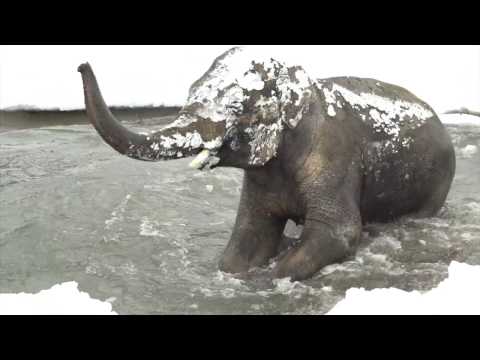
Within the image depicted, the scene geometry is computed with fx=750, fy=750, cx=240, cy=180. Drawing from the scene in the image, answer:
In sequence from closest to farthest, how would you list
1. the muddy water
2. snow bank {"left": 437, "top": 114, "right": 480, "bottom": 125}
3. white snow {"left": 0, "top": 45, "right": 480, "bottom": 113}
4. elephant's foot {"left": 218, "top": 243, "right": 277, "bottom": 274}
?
the muddy water < elephant's foot {"left": 218, "top": 243, "right": 277, "bottom": 274} < snow bank {"left": 437, "top": 114, "right": 480, "bottom": 125} < white snow {"left": 0, "top": 45, "right": 480, "bottom": 113}

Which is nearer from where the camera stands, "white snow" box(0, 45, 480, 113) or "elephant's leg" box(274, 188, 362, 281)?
"elephant's leg" box(274, 188, 362, 281)

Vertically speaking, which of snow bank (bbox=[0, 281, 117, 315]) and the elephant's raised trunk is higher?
the elephant's raised trunk

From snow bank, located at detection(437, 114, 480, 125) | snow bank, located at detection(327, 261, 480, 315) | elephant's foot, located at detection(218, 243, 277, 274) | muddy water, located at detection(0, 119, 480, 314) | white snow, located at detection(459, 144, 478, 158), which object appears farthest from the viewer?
snow bank, located at detection(437, 114, 480, 125)

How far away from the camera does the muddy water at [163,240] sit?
186 inches

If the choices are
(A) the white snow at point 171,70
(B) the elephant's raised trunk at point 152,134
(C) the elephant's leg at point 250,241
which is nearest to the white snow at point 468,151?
(A) the white snow at point 171,70

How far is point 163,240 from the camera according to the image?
577cm

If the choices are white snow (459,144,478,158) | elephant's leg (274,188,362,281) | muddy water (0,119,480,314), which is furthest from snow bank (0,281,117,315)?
white snow (459,144,478,158)

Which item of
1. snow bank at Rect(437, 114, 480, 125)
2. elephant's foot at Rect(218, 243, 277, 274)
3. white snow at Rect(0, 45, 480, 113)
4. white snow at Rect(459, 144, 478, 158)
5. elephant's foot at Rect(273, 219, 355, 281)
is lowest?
elephant's foot at Rect(218, 243, 277, 274)

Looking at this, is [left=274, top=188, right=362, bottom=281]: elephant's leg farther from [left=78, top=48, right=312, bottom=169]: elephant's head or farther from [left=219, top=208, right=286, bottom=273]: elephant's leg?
[left=78, top=48, right=312, bottom=169]: elephant's head

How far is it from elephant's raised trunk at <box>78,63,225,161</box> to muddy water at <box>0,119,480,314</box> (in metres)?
0.99

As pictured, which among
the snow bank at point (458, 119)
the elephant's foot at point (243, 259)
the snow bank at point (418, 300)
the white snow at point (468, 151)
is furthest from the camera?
the snow bank at point (458, 119)

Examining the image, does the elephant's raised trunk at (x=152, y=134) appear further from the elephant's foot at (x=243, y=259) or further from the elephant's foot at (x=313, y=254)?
the elephant's foot at (x=243, y=259)

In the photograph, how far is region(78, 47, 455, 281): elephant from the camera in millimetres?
4285

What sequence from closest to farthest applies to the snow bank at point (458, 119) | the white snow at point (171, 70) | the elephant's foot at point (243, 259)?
the elephant's foot at point (243, 259)
the snow bank at point (458, 119)
the white snow at point (171, 70)
